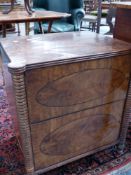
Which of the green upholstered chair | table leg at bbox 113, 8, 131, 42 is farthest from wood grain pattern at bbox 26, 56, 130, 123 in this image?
the green upholstered chair

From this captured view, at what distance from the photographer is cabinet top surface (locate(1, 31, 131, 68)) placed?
2.34 ft

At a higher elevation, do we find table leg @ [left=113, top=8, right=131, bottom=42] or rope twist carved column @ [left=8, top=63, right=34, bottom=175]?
table leg @ [left=113, top=8, right=131, bottom=42]

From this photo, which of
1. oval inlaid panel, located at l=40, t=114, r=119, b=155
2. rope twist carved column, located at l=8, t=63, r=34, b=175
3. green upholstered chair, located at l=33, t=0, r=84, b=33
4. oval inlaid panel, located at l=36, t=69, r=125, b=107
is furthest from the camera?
green upholstered chair, located at l=33, t=0, r=84, b=33

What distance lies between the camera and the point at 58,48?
0.85 meters

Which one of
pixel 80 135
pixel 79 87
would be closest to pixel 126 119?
pixel 80 135

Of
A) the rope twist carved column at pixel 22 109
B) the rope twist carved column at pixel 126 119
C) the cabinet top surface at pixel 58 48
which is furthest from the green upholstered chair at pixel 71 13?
the rope twist carved column at pixel 22 109

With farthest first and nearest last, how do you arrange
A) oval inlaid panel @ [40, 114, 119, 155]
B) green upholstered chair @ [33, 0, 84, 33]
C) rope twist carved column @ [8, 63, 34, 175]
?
1. green upholstered chair @ [33, 0, 84, 33]
2. oval inlaid panel @ [40, 114, 119, 155]
3. rope twist carved column @ [8, 63, 34, 175]

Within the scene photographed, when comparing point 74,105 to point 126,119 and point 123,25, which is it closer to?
point 126,119

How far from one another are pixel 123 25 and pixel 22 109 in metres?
0.64

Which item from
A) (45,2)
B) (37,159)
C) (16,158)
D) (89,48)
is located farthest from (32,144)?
(45,2)

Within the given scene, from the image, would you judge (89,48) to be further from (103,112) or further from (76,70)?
(103,112)

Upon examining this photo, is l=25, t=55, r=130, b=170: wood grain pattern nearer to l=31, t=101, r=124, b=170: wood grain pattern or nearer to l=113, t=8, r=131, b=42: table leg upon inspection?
l=31, t=101, r=124, b=170: wood grain pattern

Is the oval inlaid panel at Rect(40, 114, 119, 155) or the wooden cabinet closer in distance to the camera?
the wooden cabinet

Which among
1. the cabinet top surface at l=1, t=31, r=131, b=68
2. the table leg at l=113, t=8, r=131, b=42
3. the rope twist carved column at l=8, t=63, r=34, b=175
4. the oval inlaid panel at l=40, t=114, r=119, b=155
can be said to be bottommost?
the oval inlaid panel at l=40, t=114, r=119, b=155
